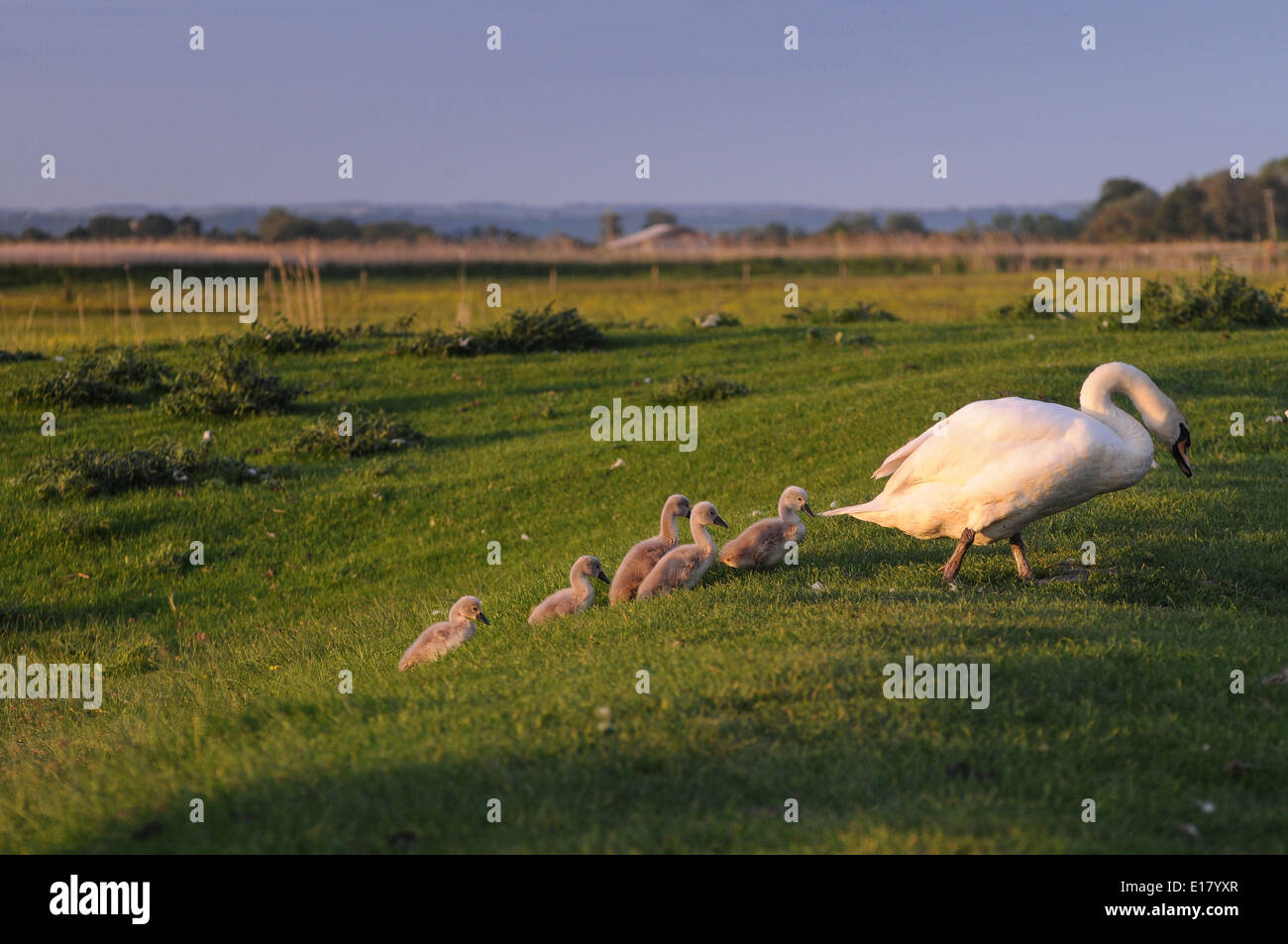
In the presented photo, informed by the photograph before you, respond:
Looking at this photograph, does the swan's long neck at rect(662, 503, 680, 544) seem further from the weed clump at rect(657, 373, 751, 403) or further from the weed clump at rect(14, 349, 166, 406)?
the weed clump at rect(14, 349, 166, 406)

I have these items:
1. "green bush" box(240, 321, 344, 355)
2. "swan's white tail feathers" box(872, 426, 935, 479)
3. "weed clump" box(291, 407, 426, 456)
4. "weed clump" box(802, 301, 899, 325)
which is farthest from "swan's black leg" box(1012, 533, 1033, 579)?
"weed clump" box(802, 301, 899, 325)

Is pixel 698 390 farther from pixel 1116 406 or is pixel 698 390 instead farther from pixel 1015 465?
pixel 1015 465

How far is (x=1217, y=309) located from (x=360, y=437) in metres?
18.5

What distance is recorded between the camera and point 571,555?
1307 cm

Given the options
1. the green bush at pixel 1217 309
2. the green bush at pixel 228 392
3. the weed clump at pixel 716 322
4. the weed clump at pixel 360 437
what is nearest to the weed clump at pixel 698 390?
the weed clump at pixel 360 437

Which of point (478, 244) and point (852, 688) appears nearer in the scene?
point (852, 688)

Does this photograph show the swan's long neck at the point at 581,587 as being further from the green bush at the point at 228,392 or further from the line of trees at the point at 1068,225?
the line of trees at the point at 1068,225

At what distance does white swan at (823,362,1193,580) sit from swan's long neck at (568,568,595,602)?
223 centimetres

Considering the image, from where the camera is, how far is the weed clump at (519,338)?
2558cm

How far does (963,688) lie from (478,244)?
73.8 meters
